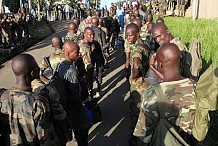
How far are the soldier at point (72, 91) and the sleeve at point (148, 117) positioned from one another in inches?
55.4

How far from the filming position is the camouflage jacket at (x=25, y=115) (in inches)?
111

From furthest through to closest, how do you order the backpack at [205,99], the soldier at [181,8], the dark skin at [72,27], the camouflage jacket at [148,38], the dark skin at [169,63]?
the soldier at [181,8] < the dark skin at [72,27] < the camouflage jacket at [148,38] < the dark skin at [169,63] < the backpack at [205,99]

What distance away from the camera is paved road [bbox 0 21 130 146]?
19.5 ft

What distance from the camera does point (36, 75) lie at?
3107mm

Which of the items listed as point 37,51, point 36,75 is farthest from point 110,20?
point 36,75

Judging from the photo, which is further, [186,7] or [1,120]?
[186,7]

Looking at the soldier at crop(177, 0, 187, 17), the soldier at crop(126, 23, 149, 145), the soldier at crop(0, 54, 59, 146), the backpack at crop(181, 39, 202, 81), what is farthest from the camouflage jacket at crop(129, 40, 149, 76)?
the soldier at crop(177, 0, 187, 17)

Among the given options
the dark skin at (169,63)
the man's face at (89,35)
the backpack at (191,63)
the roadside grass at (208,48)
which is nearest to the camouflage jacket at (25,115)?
the dark skin at (169,63)

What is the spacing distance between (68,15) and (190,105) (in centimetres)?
3353

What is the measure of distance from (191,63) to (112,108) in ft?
10.7

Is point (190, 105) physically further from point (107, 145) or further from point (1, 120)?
point (107, 145)

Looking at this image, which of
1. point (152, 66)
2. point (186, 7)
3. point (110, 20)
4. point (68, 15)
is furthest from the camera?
point (68, 15)

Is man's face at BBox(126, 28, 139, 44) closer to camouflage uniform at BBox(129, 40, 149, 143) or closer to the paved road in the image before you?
camouflage uniform at BBox(129, 40, 149, 143)

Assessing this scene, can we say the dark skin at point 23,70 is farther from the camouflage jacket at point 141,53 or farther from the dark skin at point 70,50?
the camouflage jacket at point 141,53
